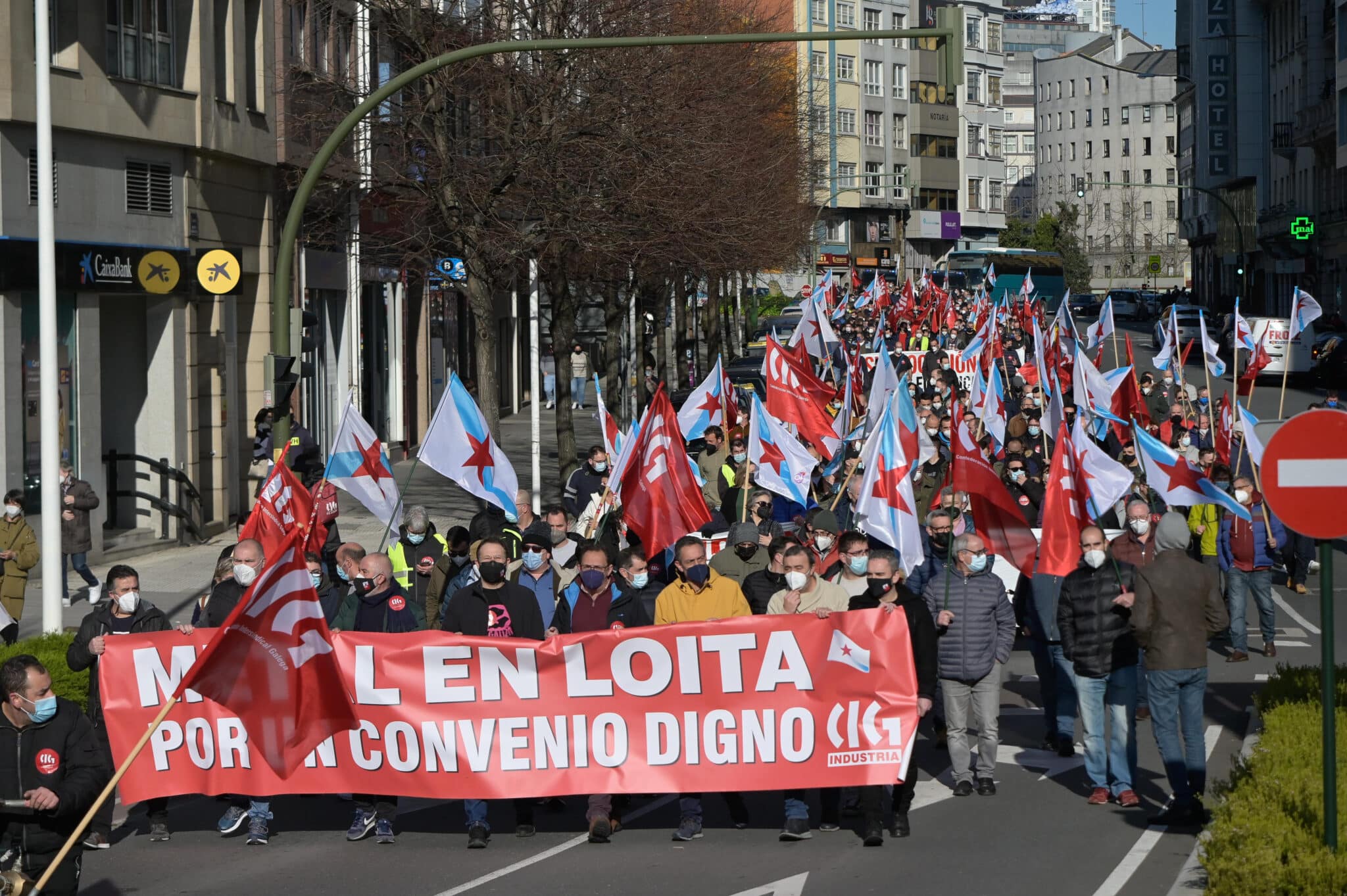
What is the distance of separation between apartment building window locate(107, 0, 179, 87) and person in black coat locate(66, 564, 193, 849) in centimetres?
1284

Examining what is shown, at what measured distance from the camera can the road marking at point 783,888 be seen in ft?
30.5

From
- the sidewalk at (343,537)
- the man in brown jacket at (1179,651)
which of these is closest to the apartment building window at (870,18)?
the sidewalk at (343,537)

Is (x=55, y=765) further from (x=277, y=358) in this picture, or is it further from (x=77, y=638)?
(x=277, y=358)

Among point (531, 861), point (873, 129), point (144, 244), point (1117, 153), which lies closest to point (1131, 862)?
point (531, 861)

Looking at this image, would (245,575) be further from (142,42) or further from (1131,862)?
(142,42)

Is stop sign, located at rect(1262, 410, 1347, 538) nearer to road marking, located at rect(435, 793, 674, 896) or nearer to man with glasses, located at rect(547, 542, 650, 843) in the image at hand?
man with glasses, located at rect(547, 542, 650, 843)

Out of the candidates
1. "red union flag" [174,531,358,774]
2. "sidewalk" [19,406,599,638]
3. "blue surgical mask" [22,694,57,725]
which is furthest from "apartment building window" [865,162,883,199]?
"blue surgical mask" [22,694,57,725]

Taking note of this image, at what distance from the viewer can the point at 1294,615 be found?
18.7 m

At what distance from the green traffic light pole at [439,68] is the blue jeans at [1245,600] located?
493 centimetres

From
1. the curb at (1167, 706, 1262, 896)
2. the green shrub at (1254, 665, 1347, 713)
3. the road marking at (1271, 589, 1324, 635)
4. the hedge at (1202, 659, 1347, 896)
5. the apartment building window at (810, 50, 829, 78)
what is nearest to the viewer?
the hedge at (1202, 659, 1347, 896)

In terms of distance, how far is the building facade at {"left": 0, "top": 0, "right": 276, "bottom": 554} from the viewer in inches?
803

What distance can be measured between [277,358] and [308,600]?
282 inches

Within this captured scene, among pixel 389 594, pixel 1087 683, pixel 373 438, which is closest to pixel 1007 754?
pixel 1087 683

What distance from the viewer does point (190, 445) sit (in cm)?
2423
